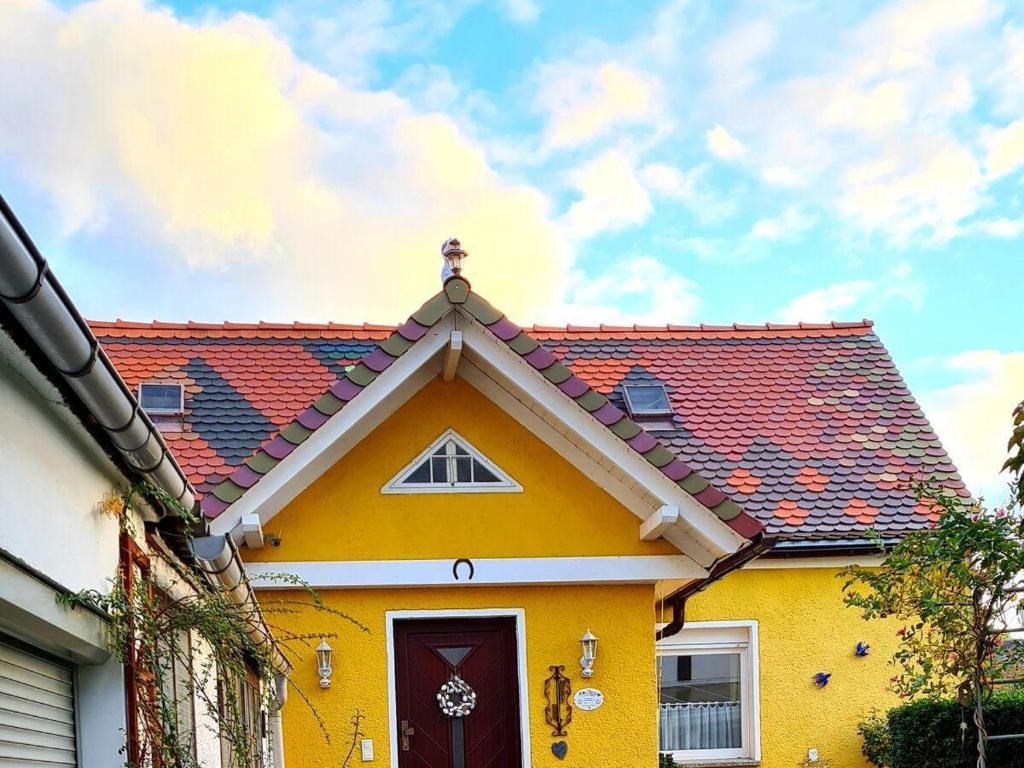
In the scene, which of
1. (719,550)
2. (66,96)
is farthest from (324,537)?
(66,96)

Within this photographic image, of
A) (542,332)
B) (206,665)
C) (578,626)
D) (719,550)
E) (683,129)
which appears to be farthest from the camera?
(542,332)

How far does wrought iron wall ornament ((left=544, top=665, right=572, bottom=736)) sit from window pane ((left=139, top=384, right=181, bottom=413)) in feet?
15.5

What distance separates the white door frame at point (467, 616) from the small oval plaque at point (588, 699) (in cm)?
41

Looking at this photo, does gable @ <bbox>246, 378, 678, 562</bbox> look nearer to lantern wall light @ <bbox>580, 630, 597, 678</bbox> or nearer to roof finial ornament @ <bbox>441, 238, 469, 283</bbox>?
lantern wall light @ <bbox>580, 630, 597, 678</bbox>

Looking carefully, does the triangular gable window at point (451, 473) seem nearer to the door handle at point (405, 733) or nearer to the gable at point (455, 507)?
the gable at point (455, 507)

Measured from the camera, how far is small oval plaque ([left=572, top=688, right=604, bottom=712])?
1038cm

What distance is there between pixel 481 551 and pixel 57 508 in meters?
6.64

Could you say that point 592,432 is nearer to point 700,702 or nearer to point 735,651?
point 735,651

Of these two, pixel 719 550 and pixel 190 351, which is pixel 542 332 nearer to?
pixel 190 351

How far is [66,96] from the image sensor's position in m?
11.3

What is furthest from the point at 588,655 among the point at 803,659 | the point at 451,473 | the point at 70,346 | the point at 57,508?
the point at 70,346

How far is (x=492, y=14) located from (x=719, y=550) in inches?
205

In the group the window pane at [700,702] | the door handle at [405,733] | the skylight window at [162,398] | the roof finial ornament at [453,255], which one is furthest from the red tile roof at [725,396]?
the roof finial ornament at [453,255]

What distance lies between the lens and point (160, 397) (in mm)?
12953
